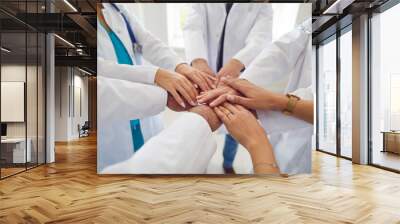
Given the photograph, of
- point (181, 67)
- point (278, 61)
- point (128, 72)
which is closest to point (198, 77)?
point (181, 67)

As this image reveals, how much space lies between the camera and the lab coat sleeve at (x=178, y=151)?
6.05 meters

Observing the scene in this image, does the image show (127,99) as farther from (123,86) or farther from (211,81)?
(211,81)

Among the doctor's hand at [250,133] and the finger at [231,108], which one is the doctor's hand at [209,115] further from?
the finger at [231,108]

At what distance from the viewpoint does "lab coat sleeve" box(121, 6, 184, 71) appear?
20.5 feet

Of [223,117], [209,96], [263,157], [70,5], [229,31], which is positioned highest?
[70,5]

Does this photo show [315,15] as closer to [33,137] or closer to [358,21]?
[358,21]

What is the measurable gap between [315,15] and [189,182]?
414cm

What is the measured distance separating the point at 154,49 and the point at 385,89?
4.41 metres

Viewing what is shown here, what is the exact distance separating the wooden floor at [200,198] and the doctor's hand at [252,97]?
1163 millimetres

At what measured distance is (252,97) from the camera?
20.3ft

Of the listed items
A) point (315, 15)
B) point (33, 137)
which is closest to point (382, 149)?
point (315, 15)

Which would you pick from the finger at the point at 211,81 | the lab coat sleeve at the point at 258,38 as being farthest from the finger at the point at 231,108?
the lab coat sleeve at the point at 258,38

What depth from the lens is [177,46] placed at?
20.6 ft

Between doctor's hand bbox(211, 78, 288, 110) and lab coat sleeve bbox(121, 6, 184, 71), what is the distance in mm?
887
